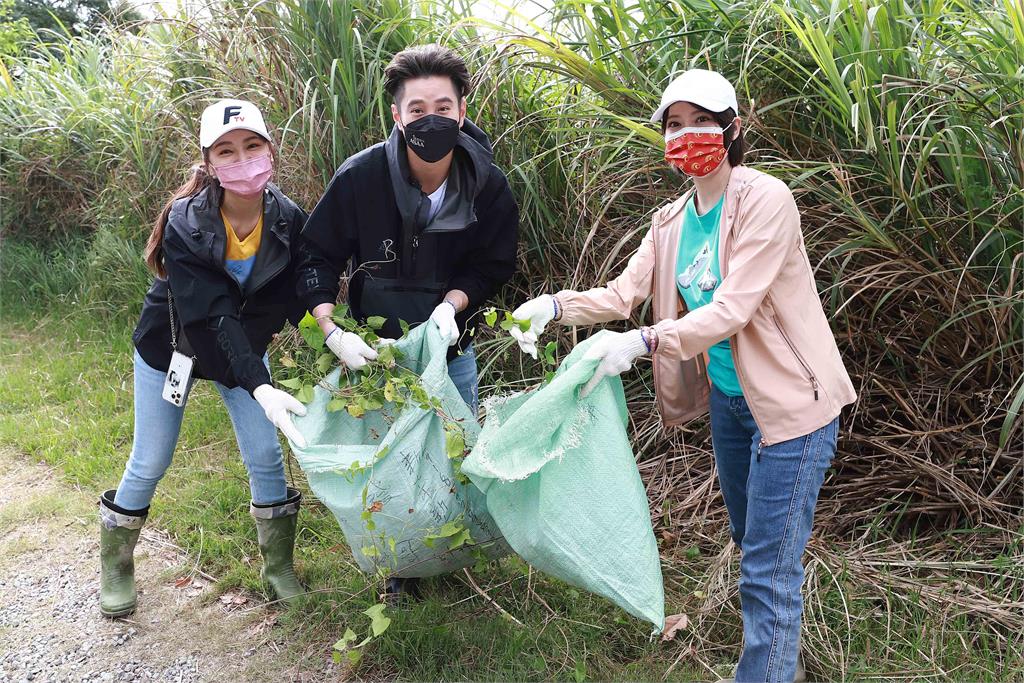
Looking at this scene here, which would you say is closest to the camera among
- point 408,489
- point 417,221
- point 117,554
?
point 408,489

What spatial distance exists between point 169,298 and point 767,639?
2018 mm

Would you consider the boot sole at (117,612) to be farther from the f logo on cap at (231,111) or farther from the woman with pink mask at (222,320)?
the f logo on cap at (231,111)

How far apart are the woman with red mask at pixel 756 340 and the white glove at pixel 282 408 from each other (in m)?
0.69

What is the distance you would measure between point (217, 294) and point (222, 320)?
0.08 metres

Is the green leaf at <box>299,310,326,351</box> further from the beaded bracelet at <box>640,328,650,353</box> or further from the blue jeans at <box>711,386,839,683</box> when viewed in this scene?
the blue jeans at <box>711,386,839,683</box>

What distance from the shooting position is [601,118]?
3.49 meters

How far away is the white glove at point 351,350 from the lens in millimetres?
2502

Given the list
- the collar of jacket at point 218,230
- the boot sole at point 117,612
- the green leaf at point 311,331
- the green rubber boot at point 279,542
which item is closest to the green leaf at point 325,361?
the green leaf at point 311,331

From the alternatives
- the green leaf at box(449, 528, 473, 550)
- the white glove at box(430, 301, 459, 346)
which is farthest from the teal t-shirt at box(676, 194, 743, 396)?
the green leaf at box(449, 528, 473, 550)

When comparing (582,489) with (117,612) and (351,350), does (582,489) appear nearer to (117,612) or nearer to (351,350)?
(351,350)

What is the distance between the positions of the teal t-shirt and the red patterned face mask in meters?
0.09

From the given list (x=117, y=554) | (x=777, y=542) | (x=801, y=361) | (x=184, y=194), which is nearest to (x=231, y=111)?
(x=184, y=194)

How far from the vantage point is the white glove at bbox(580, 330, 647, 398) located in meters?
2.08

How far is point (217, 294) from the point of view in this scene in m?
2.56
